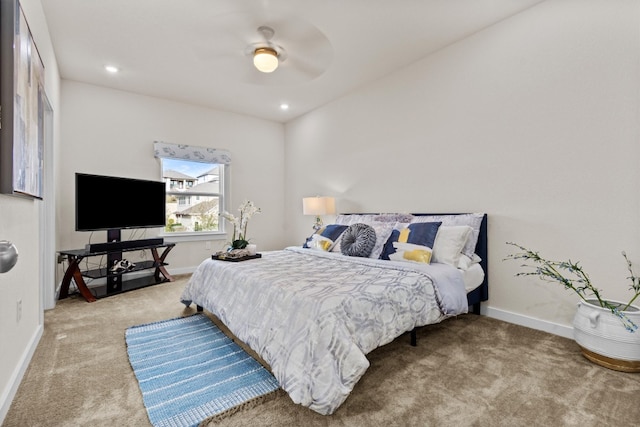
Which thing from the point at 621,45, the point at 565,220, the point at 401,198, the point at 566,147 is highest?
the point at 621,45

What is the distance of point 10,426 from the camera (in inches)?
57.3

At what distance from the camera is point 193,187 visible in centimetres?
513

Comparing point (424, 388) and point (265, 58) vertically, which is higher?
point (265, 58)

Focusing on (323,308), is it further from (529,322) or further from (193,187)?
(193,187)

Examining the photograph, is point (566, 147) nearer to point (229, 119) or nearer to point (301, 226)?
point (301, 226)

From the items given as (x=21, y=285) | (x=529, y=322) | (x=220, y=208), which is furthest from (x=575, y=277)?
(x=220, y=208)

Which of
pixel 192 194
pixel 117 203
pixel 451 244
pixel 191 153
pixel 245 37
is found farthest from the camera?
pixel 192 194

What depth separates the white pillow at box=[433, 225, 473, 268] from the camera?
2.72 m

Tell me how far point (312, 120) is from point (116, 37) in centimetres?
290

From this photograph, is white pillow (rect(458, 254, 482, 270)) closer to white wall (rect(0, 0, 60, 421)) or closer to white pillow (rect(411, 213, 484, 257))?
white pillow (rect(411, 213, 484, 257))

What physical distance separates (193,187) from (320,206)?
7.32ft

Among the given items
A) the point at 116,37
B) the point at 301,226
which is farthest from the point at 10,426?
the point at 301,226

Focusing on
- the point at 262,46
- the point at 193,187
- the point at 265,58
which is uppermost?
the point at 262,46

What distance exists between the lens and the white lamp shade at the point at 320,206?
4461 mm
